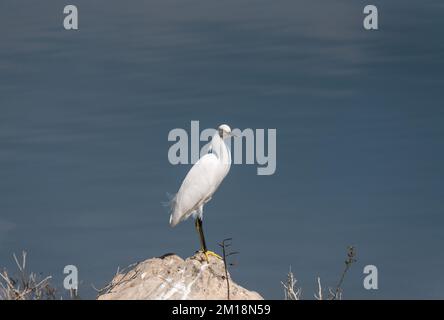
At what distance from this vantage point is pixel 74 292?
1293 cm

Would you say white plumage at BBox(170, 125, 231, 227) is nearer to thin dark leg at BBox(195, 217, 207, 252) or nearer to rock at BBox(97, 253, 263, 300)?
thin dark leg at BBox(195, 217, 207, 252)

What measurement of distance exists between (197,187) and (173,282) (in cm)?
252

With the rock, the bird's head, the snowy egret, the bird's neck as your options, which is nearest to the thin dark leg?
the snowy egret

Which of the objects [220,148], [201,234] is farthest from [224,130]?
[201,234]

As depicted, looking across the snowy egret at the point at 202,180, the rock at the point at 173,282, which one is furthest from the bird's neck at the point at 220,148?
the rock at the point at 173,282

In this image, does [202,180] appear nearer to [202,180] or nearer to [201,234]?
[202,180]

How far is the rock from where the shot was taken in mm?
13586

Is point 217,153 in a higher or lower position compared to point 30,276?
higher

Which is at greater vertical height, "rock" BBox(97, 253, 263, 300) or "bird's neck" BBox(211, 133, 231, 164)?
"bird's neck" BBox(211, 133, 231, 164)

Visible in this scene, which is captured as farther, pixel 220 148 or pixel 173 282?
pixel 220 148

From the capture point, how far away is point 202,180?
15828mm
